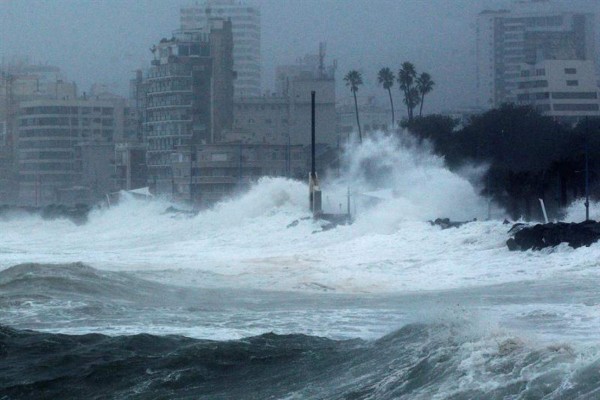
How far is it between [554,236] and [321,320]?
9.18m

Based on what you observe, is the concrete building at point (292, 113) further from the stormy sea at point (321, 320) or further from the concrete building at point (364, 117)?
the stormy sea at point (321, 320)

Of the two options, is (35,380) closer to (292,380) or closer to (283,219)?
(292,380)

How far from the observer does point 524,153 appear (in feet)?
150

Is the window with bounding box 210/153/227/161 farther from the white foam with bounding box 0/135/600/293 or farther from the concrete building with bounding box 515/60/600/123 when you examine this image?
the concrete building with bounding box 515/60/600/123

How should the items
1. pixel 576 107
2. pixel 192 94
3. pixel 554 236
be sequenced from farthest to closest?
1. pixel 192 94
2. pixel 576 107
3. pixel 554 236

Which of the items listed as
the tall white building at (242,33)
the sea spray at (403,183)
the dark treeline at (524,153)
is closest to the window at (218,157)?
the sea spray at (403,183)

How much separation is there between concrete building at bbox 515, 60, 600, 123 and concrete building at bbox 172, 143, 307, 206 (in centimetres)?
1503

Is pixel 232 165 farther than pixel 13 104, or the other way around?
pixel 13 104

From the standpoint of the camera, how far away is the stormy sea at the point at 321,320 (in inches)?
423

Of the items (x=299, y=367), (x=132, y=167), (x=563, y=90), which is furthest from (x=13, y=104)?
(x=299, y=367)

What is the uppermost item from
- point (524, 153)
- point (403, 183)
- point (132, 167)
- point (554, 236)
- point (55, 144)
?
point (55, 144)

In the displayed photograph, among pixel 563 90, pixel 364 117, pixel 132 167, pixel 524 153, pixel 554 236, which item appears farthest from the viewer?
pixel 364 117

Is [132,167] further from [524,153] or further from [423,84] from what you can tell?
[524,153]

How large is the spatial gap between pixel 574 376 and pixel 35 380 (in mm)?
5688
